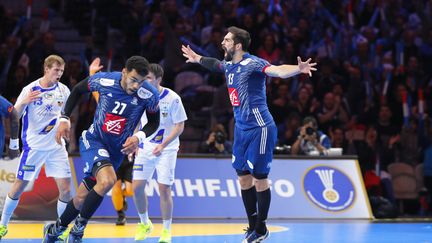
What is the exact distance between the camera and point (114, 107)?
32.3 feet

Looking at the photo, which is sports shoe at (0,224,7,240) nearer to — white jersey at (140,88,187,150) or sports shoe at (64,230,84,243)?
sports shoe at (64,230,84,243)

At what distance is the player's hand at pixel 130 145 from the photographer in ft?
31.4

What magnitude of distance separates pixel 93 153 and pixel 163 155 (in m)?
2.12

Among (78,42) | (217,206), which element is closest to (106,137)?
(217,206)

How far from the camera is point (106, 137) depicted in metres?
9.89

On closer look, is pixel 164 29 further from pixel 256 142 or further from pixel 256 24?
pixel 256 142

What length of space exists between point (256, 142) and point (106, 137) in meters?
1.91

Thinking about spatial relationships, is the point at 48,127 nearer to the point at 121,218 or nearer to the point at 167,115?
the point at 167,115

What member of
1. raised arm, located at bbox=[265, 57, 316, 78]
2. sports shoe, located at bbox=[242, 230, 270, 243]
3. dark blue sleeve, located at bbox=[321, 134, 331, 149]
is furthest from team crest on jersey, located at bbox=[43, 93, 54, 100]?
dark blue sleeve, located at bbox=[321, 134, 331, 149]

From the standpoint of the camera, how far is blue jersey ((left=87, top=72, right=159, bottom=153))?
9.85 m

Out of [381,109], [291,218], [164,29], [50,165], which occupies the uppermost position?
[164,29]

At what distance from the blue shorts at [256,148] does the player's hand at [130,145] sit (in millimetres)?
1620

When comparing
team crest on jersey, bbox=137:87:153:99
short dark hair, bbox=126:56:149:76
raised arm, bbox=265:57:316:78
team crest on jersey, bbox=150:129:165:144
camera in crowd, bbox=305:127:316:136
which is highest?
raised arm, bbox=265:57:316:78

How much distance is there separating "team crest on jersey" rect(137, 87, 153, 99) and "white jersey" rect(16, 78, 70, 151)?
2155 mm
